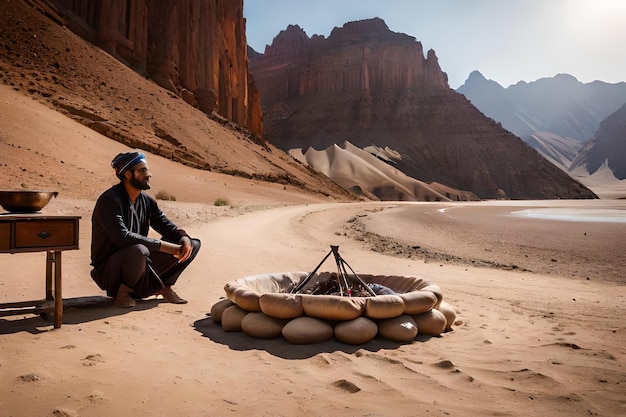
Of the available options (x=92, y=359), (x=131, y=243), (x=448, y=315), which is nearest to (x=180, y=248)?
(x=131, y=243)

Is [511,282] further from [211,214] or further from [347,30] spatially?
[347,30]

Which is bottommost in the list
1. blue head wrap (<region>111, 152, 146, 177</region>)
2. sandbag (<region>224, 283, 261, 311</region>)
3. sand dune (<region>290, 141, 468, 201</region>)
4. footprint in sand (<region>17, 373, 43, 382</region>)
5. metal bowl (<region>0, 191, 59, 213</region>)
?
footprint in sand (<region>17, 373, 43, 382</region>)

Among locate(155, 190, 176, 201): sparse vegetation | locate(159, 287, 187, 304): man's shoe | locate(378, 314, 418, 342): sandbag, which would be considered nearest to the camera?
locate(378, 314, 418, 342): sandbag

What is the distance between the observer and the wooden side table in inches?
154

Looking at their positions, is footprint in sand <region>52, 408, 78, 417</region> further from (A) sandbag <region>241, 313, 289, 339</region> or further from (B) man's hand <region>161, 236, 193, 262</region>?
(B) man's hand <region>161, 236, 193, 262</region>

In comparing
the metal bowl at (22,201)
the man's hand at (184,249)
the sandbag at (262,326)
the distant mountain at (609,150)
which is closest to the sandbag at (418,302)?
the sandbag at (262,326)

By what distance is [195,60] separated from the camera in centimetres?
5719

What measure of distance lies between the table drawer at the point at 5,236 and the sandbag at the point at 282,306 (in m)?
2.39

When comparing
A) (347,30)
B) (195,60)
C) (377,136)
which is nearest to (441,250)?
(195,60)

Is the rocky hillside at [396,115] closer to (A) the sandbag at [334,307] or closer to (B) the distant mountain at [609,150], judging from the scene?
(B) the distant mountain at [609,150]

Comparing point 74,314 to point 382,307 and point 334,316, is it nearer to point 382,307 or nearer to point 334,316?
point 334,316

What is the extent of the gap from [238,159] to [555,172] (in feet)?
306

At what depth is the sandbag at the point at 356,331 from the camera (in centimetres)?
425

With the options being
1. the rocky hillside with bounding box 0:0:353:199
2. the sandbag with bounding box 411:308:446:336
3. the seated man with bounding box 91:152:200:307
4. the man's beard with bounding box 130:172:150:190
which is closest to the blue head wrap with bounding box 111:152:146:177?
the seated man with bounding box 91:152:200:307
